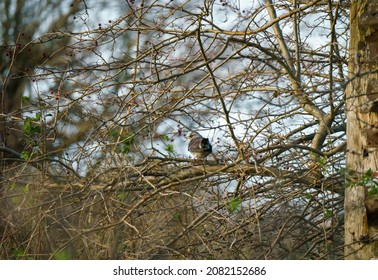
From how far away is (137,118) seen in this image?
661 cm

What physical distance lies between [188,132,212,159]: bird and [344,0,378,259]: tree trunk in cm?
135

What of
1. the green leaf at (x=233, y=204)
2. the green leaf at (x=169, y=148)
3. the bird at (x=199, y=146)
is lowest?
the green leaf at (x=233, y=204)

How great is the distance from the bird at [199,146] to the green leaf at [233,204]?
1047 millimetres

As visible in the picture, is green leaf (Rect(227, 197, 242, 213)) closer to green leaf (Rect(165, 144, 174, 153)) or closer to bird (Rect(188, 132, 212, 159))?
green leaf (Rect(165, 144, 174, 153))

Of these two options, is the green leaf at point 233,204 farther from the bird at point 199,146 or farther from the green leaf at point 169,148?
the bird at point 199,146

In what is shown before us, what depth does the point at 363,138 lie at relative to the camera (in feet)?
19.6

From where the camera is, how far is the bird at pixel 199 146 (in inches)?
275

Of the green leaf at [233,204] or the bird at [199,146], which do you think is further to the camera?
the bird at [199,146]

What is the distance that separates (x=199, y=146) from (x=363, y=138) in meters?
1.60

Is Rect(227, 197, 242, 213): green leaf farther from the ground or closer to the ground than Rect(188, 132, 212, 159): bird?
closer to the ground

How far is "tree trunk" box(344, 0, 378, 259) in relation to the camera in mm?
→ 5895

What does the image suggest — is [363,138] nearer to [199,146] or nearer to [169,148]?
[169,148]
